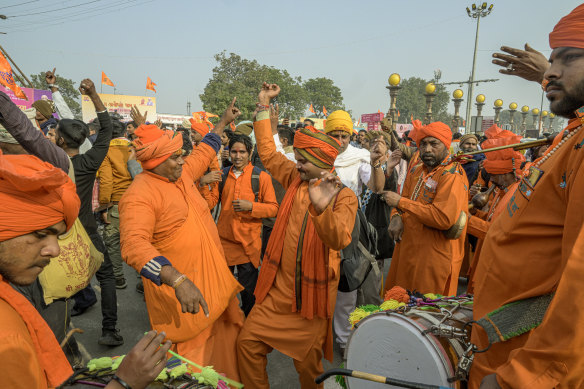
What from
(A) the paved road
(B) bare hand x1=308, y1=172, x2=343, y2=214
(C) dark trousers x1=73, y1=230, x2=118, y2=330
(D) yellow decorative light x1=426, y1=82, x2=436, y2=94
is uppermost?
(D) yellow decorative light x1=426, y1=82, x2=436, y2=94

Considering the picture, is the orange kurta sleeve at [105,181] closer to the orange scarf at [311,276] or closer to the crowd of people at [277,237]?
the crowd of people at [277,237]

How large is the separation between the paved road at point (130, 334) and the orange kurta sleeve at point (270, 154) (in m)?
1.85

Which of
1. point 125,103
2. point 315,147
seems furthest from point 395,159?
point 125,103

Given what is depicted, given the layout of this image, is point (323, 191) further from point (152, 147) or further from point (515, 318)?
point (152, 147)

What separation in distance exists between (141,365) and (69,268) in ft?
5.56

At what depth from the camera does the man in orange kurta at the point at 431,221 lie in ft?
11.4

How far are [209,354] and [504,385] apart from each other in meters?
2.29

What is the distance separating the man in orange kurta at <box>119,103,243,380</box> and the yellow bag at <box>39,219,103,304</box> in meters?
0.48

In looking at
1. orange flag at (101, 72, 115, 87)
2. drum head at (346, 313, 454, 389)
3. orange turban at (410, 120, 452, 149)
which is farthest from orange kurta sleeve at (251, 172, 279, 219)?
orange flag at (101, 72, 115, 87)

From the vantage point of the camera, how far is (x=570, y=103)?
1.39 meters

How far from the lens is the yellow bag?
2.58m

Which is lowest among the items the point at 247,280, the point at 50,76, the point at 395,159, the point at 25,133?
the point at 247,280

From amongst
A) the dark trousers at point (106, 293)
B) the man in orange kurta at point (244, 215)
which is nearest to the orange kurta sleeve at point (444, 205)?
the man in orange kurta at point (244, 215)

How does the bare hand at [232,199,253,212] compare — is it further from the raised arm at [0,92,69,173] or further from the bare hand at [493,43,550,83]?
the bare hand at [493,43,550,83]
